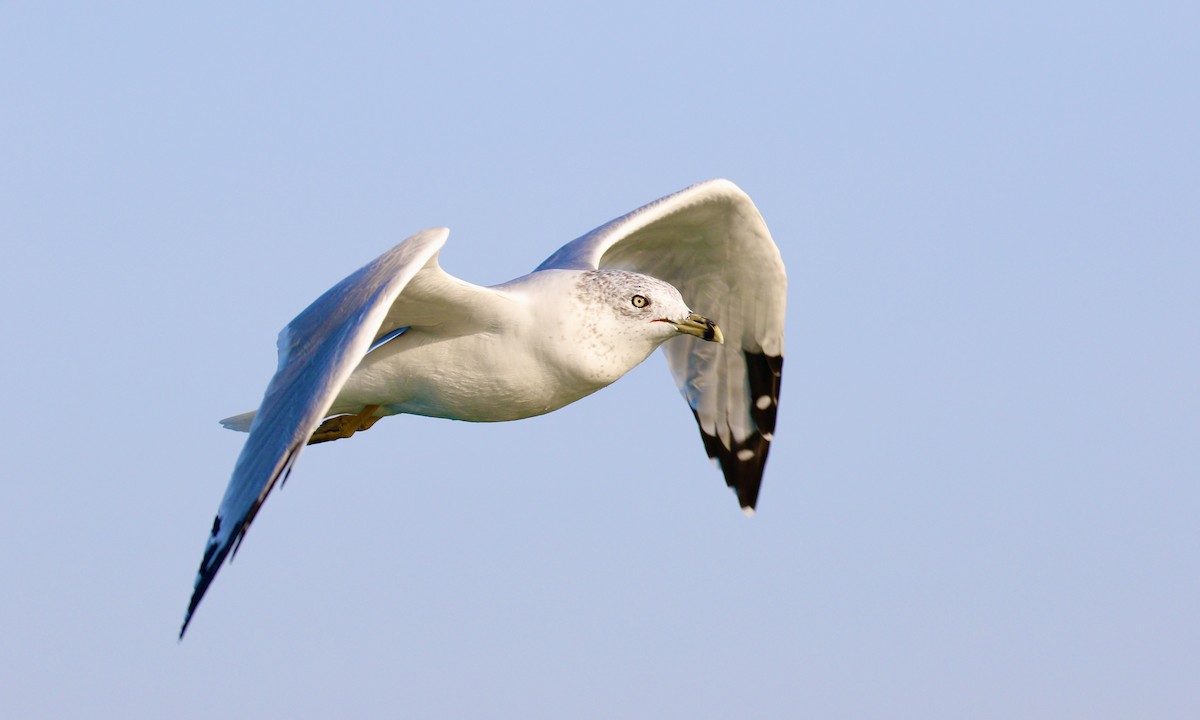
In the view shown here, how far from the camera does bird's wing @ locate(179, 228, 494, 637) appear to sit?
7.67 m

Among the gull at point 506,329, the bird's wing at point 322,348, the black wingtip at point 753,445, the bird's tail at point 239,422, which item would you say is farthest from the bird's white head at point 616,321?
the black wingtip at point 753,445

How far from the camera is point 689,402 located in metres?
12.8

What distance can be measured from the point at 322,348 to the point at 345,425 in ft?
6.32

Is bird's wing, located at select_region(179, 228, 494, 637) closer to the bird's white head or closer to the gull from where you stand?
the gull

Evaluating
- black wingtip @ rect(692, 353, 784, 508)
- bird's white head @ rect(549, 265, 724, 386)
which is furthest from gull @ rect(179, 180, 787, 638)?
black wingtip @ rect(692, 353, 784, 508)

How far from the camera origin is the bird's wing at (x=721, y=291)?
442 inches

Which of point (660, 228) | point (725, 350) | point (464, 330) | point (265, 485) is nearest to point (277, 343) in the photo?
point (464, 330)

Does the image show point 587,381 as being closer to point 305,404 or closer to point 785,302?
point 305,404

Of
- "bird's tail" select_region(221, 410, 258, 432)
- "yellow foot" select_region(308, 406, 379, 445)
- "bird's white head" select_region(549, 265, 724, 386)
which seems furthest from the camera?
"bird's tail" select_region(221, 410, 258, 432)

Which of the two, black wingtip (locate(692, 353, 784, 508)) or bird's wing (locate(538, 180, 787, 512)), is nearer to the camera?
bird's wing (locate(538, 180, 787, 512))

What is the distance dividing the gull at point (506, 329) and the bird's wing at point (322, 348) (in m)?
0.01

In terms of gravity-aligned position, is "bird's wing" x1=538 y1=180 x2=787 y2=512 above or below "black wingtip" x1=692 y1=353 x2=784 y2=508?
above

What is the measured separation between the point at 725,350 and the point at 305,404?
17.5ft

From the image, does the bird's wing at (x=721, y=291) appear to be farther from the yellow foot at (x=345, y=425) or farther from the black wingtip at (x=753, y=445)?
the yellow foot at (x=345, y=425)
